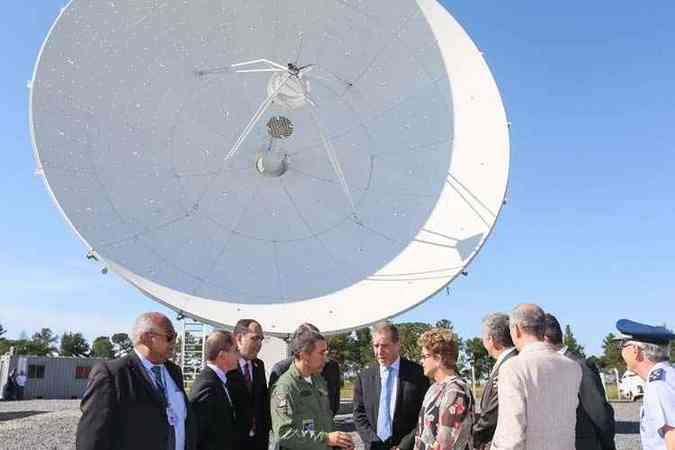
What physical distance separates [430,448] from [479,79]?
31.6 feet

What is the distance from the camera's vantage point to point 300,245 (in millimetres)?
12312

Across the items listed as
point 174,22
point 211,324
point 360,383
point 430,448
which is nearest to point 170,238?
point 211,324

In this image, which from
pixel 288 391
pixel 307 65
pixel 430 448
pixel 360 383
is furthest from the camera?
pixel 307 65

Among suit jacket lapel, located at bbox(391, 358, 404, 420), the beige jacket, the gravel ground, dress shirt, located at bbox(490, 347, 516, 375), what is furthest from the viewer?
the gravel ground

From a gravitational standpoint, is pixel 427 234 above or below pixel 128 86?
below

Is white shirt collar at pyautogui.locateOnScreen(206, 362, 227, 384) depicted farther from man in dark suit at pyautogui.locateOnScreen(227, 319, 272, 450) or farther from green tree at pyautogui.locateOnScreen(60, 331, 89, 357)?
green tree at pyautogui.locateOnScreen(60, 331, 89, 357)

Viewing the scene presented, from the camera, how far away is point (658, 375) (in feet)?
15.1

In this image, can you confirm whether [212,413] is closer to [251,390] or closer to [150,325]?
[251,390]

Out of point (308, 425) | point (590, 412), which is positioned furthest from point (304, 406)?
point (590, 412)

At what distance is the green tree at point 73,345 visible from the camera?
117931mm

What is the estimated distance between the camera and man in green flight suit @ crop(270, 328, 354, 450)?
512 centimetres

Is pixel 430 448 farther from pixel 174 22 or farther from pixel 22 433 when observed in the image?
pixel 22 433

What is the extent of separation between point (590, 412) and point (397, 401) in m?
2.03

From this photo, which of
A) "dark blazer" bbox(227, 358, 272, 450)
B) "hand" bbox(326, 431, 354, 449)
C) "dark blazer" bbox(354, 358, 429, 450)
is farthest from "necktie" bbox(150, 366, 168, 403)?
"dark blazer" bbox(354, 358, 429, 450)
